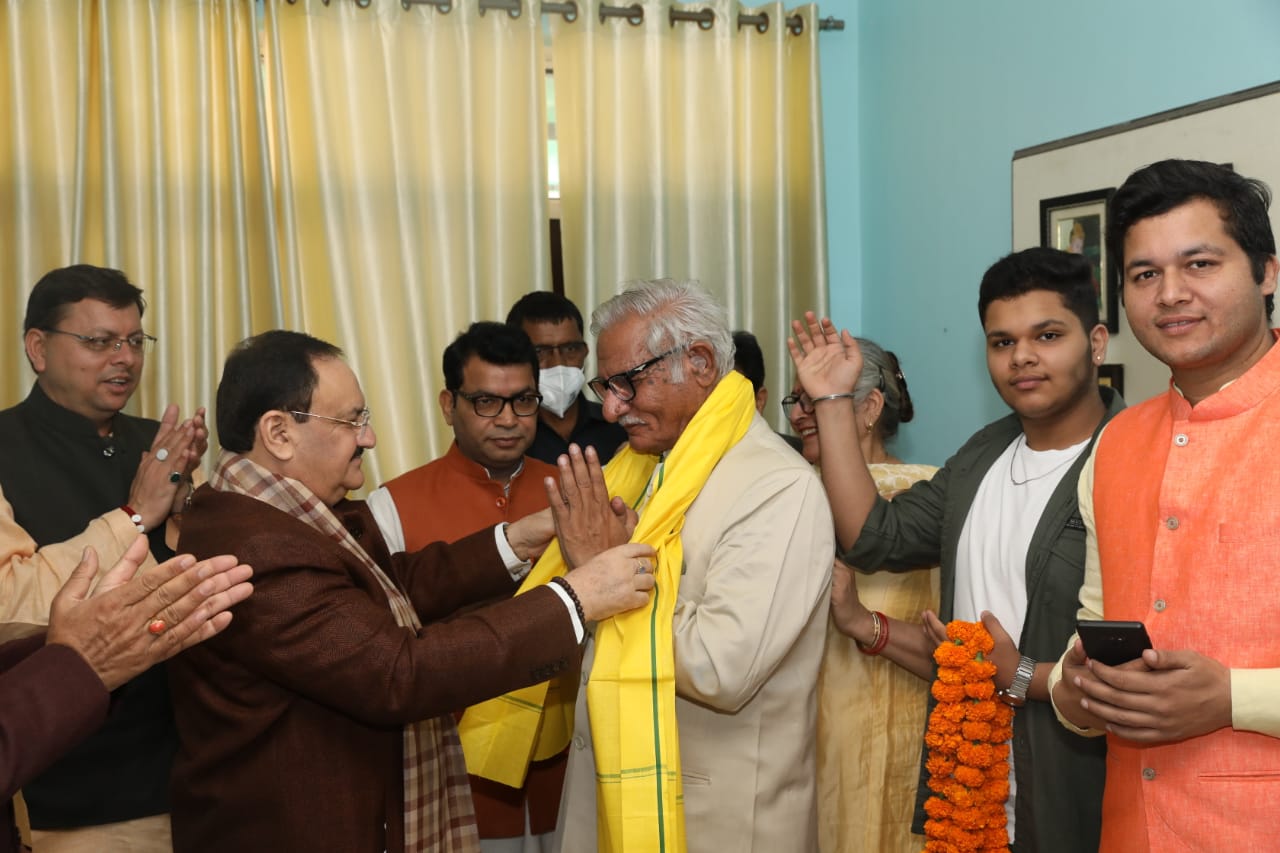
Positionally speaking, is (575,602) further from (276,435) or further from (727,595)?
(276,435)

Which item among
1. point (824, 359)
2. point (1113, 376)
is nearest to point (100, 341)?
point (824, 359)

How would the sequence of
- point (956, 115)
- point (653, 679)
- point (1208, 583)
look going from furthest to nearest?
point (956, 115) < point (653, 679) < point (1208, 583)

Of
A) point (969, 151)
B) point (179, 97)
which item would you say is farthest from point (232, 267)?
point (969, 151)

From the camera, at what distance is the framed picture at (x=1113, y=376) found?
2.91 m

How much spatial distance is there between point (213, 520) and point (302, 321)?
2184 millimetres

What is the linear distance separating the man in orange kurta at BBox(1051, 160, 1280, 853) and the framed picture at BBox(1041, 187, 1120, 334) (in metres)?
1.29

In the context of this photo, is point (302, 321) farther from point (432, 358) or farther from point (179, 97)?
point (179, 97)

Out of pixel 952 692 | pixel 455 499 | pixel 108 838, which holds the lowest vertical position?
pixel 108 838

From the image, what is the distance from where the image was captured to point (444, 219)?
4.05m

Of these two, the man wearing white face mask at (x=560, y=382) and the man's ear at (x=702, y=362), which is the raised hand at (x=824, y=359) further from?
the man wearing white face mask at (x=560, y=382)

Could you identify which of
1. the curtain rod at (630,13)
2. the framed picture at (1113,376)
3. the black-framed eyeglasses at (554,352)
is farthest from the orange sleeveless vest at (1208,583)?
the curtain rod at (630,13)

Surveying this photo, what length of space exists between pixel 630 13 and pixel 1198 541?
324 centimetres

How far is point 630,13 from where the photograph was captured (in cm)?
416

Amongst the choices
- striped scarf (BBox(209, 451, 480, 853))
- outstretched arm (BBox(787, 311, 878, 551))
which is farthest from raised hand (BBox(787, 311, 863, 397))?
striped scarf (BBox(209, 451, 480, 853))
